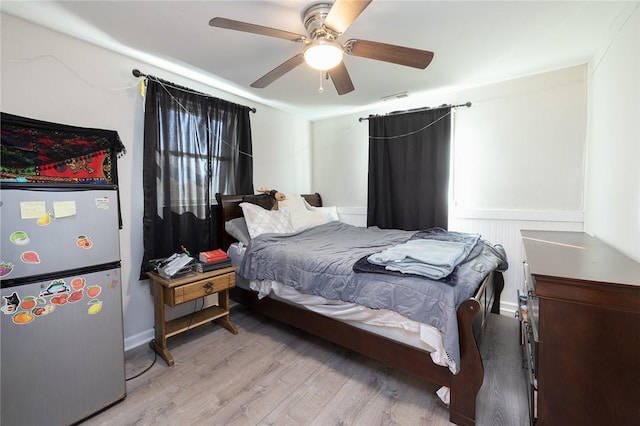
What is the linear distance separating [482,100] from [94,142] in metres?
3.68

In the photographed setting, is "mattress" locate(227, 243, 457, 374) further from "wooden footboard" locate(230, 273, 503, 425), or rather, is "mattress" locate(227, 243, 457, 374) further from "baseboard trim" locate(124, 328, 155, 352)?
"baseboard trim" locate(124, 328, 155, 352)

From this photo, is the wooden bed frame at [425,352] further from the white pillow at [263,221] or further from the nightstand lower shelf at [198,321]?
the white pillow at [263,221]

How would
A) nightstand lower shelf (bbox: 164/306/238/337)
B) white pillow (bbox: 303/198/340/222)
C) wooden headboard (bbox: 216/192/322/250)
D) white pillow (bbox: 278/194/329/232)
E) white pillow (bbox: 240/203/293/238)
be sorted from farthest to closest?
white pillow (bbox: 303/198/340/222) < white pillow (bbox: 278/194/329/232) < wooden headboard (bbox: 216/192/322/250) < white pillow (bbox: 240/203/293/238) < nightstand lower shelf (bbox: 164/306/238/337)

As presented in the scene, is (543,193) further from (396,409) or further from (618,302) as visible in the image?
(396,409)

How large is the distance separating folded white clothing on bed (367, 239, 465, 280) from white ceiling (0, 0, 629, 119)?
1.52 meters

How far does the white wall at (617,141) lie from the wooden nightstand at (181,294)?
106 inches

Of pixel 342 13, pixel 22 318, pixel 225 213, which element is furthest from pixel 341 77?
pixel 22 318

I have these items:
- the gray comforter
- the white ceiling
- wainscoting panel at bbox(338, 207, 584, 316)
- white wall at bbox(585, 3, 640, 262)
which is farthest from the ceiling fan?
wainscoting panel at bbox(338, 207, 584, 316)

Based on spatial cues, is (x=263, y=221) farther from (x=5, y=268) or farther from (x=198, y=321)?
(x=5, y=268)

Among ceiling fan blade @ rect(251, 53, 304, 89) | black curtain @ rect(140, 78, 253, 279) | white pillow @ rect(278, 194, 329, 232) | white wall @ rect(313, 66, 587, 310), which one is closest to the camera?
ceiling fan blade @ rect(251, 53, 304, 89)

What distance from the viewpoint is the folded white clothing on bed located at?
1.59 meters

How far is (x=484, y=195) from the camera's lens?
304 centimetres

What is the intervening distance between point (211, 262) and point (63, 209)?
1.10 metres

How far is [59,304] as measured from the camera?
1.44m
